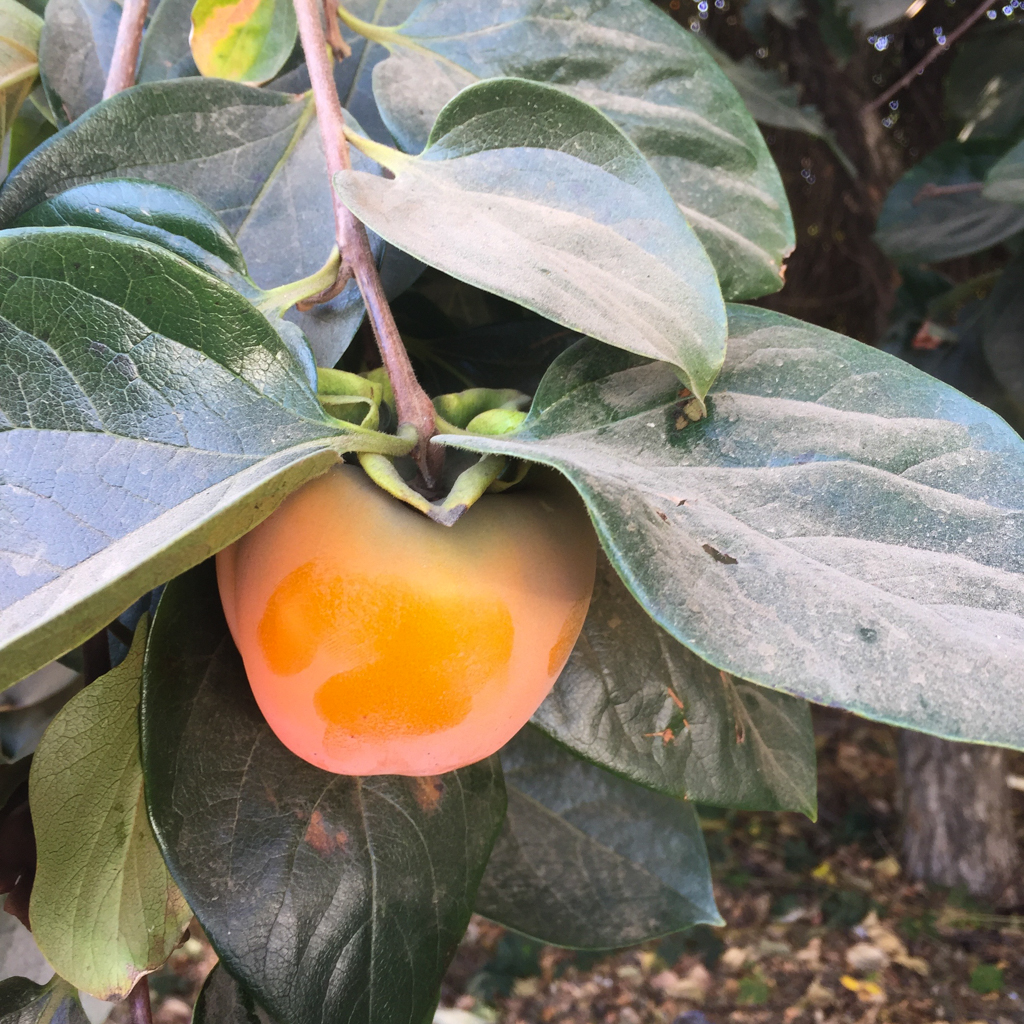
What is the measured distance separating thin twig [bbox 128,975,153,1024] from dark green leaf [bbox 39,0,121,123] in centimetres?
31

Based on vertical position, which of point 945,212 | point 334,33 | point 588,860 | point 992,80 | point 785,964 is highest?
point 334,33

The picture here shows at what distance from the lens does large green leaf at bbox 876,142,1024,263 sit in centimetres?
97

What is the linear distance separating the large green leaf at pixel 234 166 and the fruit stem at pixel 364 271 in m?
0.03

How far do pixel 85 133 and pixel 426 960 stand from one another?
0.94 feet

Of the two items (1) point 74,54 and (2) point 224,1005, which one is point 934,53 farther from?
(2) point 224,1005

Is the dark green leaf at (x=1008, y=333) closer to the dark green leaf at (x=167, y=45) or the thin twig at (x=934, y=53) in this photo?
the thin twig at (x=934, y=53)

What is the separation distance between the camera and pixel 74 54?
357 millimetres

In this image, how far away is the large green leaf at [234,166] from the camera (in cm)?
29

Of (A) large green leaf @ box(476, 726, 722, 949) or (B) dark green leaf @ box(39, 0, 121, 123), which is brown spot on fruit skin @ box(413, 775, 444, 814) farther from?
(B) dark green leaf @ box(39, 0, 121, 123)

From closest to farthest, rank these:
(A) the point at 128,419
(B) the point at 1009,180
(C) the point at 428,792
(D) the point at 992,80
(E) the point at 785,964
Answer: (A) the point at 128,419, (C) the point at 428,792, (B) the point at 1009,180, (D) the point at 992,80, (E) the point at 785,964

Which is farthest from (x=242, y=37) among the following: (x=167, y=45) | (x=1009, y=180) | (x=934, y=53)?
(x=934, y=53)

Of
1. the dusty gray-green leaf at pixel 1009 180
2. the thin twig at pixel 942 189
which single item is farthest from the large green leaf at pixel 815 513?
the thin twig at pixel 942 189

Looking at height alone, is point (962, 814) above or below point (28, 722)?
below

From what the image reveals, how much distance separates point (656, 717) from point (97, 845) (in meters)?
0.19
